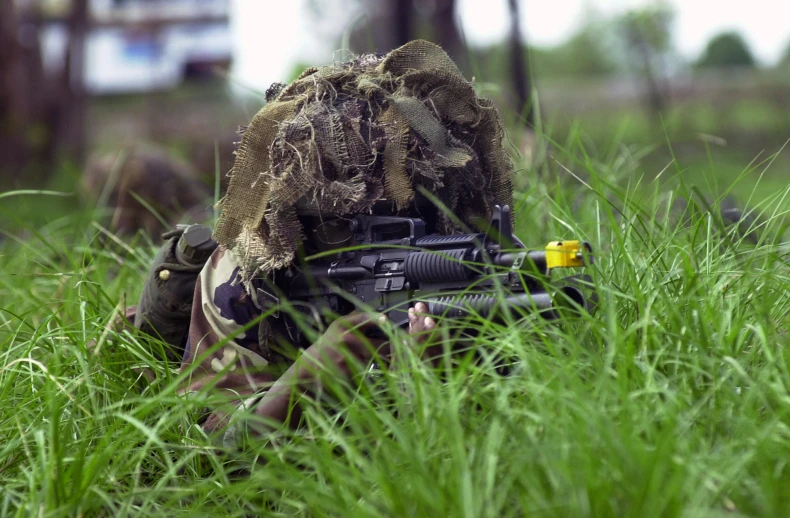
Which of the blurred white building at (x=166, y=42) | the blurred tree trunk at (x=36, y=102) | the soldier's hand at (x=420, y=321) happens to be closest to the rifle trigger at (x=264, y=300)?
the soldier's hand at (x=420, y=321)

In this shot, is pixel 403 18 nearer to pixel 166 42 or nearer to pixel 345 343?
pixel 345 343

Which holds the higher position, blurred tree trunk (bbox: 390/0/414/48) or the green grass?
blurred tree trunk (bbox: 390/0/414/48)

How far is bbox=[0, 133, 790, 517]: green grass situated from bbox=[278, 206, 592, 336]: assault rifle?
0.09 meters

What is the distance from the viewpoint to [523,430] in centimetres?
183

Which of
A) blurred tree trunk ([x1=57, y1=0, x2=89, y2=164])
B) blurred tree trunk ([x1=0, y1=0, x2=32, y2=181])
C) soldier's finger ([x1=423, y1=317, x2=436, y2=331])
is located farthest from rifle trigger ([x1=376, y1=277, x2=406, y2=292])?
blurred tree trunk ([x1=57, y1=0, x2=89, y2=164])

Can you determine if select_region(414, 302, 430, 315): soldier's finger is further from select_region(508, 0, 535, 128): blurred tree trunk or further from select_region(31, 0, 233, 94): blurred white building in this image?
select_region(31, 0, 233, 94): blurred white building

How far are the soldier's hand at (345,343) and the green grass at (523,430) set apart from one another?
106mm

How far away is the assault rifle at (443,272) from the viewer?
204cm

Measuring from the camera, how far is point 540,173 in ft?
13.4

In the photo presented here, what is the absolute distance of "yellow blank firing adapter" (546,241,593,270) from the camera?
1.93m

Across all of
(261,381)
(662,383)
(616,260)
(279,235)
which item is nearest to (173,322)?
(261,381)

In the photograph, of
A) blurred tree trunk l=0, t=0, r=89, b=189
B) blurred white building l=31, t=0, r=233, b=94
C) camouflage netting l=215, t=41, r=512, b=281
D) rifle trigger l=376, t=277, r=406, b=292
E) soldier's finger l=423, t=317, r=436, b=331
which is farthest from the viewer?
blurred white building l=31, t=0, r=233, b=94

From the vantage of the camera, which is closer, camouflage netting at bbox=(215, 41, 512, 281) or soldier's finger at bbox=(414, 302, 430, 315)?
soldier's finger at bbox=(414, 302, 430, 315)

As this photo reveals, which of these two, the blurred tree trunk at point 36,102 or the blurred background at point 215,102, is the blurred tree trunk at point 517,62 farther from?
the blurred tree trunk at point 36,102
